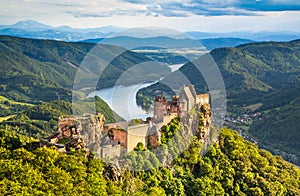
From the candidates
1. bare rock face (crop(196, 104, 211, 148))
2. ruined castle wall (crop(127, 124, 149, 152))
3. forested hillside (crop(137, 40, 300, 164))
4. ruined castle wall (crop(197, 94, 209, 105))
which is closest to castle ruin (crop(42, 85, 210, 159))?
ruined castle wall (crop(127, 124, 149, 152))

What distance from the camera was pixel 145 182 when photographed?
29.4 metres

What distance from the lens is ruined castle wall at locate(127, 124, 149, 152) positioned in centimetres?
2983

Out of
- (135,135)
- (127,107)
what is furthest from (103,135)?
(127,107)

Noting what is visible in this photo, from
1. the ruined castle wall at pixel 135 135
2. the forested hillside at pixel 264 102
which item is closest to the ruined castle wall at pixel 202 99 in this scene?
the ruined castle wall at pixel 135 135

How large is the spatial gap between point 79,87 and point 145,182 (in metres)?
109

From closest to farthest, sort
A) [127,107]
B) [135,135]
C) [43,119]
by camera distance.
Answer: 1. [135,135]
2. [127,107]
3. [43,119]

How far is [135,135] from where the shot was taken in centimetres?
3039

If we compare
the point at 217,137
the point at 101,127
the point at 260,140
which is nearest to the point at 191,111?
the point at 217,137

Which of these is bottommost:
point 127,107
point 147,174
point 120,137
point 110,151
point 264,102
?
point 264,102

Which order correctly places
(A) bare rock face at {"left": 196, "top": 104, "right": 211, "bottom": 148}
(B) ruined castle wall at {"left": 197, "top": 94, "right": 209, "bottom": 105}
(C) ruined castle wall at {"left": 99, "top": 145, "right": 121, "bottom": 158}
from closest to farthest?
(C) ruined castle wall at {"left": 99, "top": 145, "right": 121, "bottom": 158}, (A) bare rock face at {"left": 196, "top": 104, "right": 211, "bottom": 148}, (B) ruined castle wall at {"left": 197, "top": 94, "right": 209, "bottom": 105}

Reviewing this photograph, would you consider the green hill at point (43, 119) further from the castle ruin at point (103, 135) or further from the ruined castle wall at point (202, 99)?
the castle ruin at point (103, 135)

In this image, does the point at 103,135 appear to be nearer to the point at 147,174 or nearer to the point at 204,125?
the point at 147,174

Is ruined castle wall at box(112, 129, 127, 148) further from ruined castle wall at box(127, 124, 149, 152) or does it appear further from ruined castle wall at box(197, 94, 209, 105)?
ruined castle wall at box(197, 94, 209, 105)

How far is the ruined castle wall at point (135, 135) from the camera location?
2983 cm
